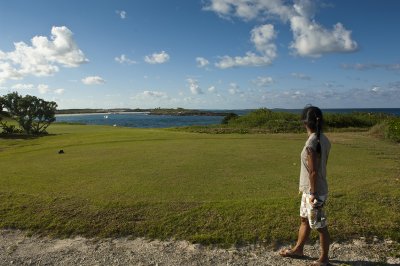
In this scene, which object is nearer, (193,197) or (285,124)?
(193,197)

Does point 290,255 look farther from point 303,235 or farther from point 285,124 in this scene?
point 285,124

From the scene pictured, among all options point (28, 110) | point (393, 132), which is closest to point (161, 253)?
point (393, 132)

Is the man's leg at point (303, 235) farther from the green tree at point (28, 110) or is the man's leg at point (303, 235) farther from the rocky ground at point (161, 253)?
the green tree at point (28, 110)

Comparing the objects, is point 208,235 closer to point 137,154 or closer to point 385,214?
point 385,214

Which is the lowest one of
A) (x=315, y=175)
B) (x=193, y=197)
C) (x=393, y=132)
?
(x=193, y=197)

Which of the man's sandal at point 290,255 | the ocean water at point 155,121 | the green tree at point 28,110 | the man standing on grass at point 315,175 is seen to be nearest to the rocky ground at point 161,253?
the man's sandal at point 290,255

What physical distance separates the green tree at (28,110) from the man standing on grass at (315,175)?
31.5 meters

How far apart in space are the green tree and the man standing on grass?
103 feet

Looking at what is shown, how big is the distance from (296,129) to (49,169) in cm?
2096

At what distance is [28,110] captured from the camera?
1272 inches

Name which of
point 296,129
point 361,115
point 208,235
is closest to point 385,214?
point 208,235

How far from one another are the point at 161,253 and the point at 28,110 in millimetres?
30498

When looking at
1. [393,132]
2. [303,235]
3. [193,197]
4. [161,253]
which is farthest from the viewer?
[393,132]

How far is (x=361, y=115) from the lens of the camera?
38.4m
